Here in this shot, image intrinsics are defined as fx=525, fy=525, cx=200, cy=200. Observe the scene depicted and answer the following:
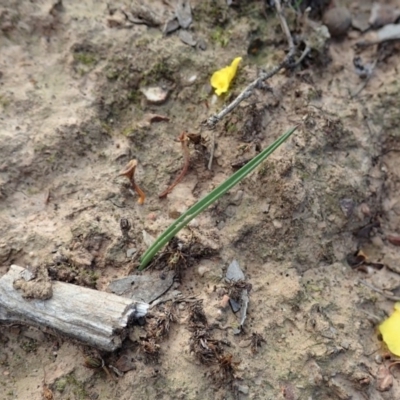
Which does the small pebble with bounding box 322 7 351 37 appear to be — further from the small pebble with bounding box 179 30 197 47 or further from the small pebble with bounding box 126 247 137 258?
the small pebble with bounding box 126 247 137 258

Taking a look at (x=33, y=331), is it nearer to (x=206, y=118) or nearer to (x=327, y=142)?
(x=206, y=118)

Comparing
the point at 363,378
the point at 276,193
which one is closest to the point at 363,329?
the point at 363,378

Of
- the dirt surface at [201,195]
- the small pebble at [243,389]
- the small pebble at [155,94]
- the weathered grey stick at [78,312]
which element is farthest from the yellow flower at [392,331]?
the small pebble at [155,94]

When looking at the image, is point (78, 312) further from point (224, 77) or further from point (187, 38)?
point (187, 38)

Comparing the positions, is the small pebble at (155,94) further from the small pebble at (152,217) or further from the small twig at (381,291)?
the small twig at (381,291)

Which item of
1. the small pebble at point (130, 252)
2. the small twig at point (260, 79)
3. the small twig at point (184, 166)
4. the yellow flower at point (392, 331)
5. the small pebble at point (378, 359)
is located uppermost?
the small twig at point (260, 79)
